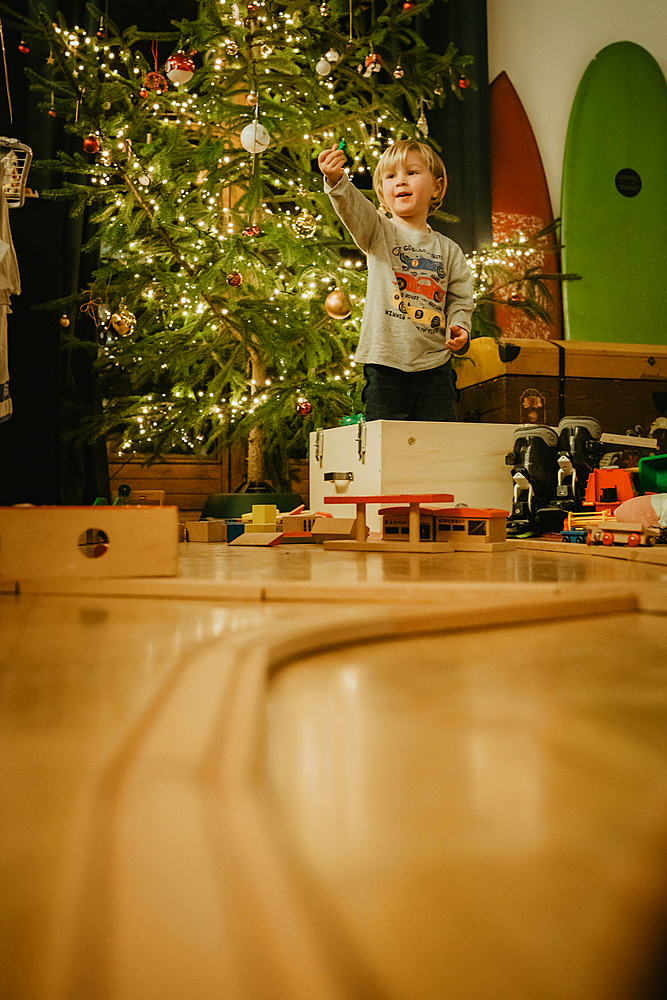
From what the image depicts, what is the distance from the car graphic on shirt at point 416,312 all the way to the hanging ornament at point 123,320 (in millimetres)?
977

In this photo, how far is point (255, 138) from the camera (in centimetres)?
202

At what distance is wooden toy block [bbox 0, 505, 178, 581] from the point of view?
72 centimetres

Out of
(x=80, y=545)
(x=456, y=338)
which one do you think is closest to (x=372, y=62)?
(x=456, y=338)

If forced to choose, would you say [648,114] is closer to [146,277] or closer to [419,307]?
[419,307]

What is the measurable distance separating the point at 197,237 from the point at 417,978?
7.83 feet

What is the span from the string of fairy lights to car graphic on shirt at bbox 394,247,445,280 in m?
0.32

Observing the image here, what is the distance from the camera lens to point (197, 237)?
7.43 ft

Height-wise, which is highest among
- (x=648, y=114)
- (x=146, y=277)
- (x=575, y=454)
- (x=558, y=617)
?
(x=648, y=114)

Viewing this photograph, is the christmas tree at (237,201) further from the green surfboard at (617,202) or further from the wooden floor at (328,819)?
the wooden floor at (328,819)

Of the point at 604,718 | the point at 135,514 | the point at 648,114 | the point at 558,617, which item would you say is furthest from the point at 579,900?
the point at 648,114

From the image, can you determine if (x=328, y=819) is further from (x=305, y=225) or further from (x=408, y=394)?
(x=305, y=225)

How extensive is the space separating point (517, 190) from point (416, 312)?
75.1 inches

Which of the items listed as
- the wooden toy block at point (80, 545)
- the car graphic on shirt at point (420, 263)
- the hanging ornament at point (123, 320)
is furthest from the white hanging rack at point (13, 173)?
the wooden toy block at point (80, 545)

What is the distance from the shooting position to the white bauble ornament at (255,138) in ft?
6.63
